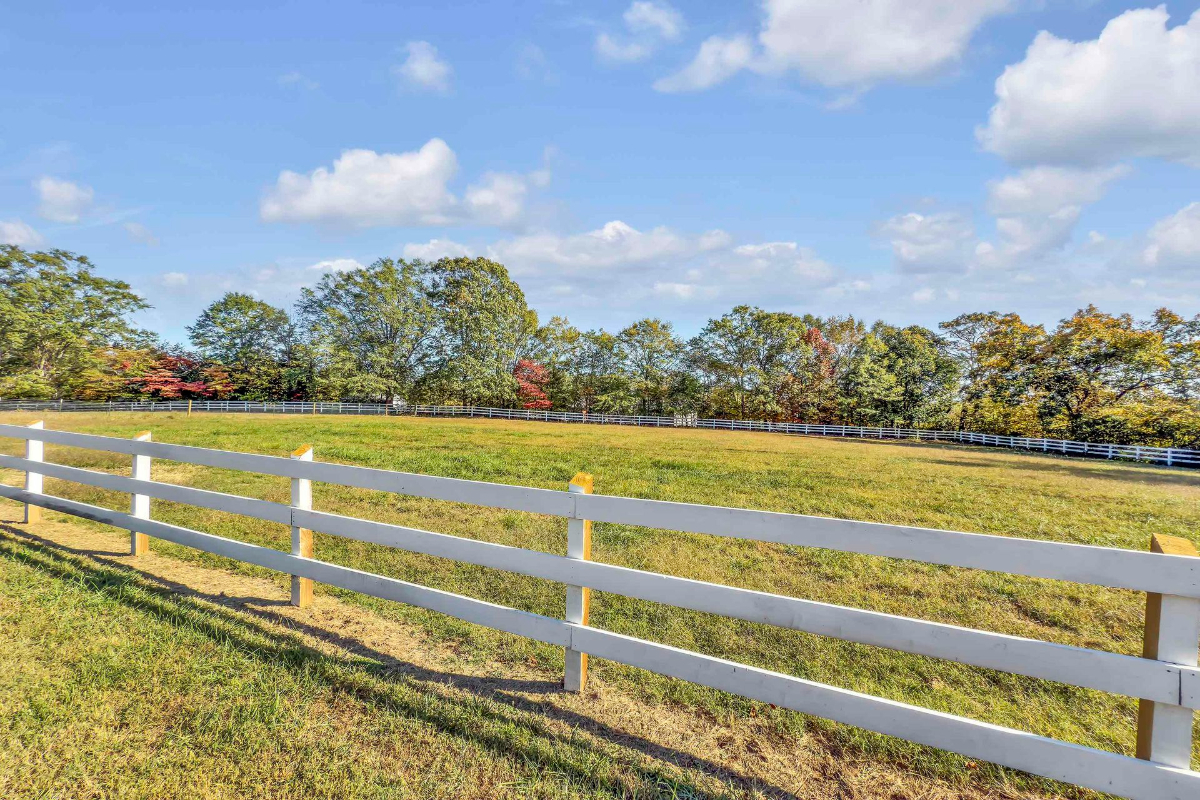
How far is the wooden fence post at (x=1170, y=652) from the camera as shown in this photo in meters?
2.15

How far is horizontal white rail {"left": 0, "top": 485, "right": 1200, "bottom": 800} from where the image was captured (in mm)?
2244

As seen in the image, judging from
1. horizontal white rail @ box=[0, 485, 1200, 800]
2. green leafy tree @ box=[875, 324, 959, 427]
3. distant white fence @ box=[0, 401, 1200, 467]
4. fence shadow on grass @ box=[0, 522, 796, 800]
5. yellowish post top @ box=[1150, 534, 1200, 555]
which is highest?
green leafy tree @ box=[875, 324, 959, 427]

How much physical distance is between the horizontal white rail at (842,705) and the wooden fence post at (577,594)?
0.32ft

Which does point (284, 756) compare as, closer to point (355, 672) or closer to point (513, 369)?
point (355, 672)

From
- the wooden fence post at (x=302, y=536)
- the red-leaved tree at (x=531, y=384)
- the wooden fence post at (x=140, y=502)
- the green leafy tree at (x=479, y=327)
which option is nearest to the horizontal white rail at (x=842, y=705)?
the wooden fence post at (x=302, y=536)

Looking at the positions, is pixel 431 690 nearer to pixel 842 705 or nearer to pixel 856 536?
pixel 842 705

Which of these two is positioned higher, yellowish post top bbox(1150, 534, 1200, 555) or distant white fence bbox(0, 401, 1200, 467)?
yellowish post top bbox(1150, 534, 1200, 555)

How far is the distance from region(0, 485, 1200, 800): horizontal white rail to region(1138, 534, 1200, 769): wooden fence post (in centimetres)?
6

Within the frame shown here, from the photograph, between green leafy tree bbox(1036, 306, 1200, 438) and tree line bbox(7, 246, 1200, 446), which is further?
tree line bbox(7, 246, 1200, 446)

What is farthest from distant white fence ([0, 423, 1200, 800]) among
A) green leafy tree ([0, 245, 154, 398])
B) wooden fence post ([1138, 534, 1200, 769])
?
green leafy tree ([0, 245, 154, 398])

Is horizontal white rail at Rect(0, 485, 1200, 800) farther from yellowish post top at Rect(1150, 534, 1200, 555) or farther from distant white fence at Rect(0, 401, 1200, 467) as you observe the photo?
distant white fence at Rect(0, 401, 1200, 467)

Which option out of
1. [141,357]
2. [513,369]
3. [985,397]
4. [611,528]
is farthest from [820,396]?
[141,357]

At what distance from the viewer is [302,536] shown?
4754mm

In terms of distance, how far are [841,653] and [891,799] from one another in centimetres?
163
